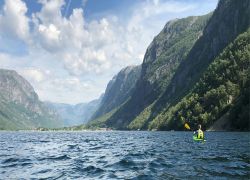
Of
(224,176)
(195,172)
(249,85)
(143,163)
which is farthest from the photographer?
(249,85)

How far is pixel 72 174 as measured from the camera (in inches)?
1335

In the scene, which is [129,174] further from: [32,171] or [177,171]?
[32,171]

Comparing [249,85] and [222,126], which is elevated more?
[249,85]

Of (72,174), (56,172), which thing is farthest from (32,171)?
(72,174)

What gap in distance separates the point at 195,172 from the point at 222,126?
513 ft

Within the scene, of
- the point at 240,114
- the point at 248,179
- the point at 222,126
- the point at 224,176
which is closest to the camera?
the point at 248,179

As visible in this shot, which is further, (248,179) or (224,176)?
(224,176)

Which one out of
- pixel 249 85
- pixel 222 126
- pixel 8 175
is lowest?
pixel 8 175

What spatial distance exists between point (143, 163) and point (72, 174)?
9.80 meters

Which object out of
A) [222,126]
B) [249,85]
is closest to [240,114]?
[222,126]

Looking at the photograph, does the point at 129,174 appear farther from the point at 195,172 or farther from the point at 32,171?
the point at 32,171

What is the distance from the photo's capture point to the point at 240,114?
170 meters

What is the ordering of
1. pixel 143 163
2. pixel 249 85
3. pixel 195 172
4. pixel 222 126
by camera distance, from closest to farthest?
pixel 195 172 < pixel 143 163 < pixel 222 126 < pixel 249 85

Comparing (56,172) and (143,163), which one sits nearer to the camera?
(56,172)
